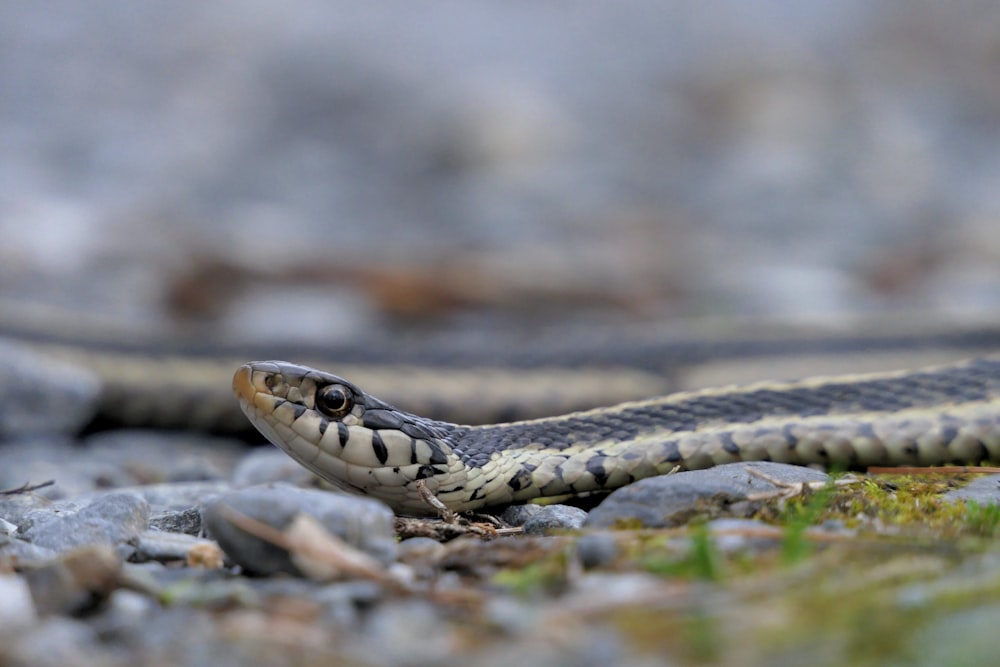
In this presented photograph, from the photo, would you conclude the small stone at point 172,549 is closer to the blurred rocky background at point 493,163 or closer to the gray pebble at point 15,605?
the gray pebble at point 15,605

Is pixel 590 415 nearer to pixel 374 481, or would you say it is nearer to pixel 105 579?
pixel 374 481

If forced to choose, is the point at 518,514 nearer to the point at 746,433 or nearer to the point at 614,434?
the point at 614,434

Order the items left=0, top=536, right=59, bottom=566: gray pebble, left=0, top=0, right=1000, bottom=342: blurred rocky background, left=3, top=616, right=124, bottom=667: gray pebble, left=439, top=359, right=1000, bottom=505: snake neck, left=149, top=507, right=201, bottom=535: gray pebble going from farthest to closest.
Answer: left=0, top=0, right=1000, bottom=342: blurred rocky background
left=439, top=359, right=1000, bottom=505: snake neck
left=149, top=507, right=201, bottom=535: gray pebble
left=0, top=536, right=59, bottom=566: gray pebble
left=3, top=616, right=124, bottom=667: gray pebble

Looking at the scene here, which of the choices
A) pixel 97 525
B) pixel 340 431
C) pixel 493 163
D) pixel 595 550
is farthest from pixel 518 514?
pixel 493 163

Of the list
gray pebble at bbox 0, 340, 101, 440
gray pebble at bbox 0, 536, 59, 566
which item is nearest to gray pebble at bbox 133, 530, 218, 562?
gray pebble at bbox 0, 536, 59, 566

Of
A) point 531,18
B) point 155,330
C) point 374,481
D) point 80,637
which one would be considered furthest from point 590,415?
point 531,18

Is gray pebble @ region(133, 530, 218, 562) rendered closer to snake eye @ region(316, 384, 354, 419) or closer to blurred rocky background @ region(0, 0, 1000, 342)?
snake eye @ region(316, 384, 354, 419)
